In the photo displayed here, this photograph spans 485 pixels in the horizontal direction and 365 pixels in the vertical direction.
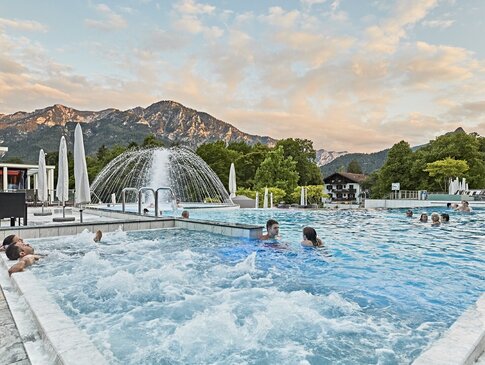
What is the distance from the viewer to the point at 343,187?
285 ft

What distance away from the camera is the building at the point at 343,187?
8450cm

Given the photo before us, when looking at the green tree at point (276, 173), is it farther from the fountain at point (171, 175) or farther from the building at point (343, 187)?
the building at point (343, 187)

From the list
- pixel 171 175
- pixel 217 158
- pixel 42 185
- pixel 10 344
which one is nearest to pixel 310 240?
pixel 10 344

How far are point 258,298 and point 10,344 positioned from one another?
2.87 metres

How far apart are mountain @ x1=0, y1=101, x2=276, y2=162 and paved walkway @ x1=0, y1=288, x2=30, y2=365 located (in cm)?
9061

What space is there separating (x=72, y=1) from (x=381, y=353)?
20.1 metres

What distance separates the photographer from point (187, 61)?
85.7 feet

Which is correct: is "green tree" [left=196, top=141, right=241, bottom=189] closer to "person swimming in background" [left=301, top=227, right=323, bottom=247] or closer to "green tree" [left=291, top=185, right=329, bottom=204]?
"green tree" [left=291, top=185, right=329, bottom=204]

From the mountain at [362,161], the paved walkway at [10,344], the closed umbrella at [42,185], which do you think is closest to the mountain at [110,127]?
the mountain at [362,161]

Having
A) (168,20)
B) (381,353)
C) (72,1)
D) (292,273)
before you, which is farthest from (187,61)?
(381,353)

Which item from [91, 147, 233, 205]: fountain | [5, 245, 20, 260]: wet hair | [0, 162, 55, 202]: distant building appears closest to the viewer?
[5, 245, 20, 260]: wet hair

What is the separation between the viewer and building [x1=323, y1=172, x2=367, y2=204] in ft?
277

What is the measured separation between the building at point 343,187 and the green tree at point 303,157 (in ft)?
109

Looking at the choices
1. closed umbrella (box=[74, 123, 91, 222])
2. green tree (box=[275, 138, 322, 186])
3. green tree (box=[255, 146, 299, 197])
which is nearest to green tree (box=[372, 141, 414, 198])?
green tree (box=[275, 138, 322, 186])
